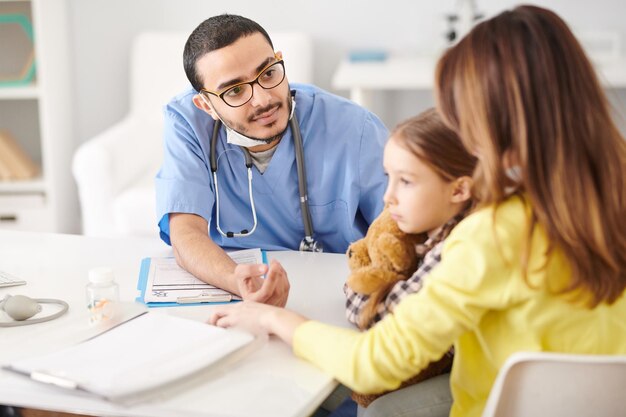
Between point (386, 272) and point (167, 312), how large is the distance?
14.6 inches

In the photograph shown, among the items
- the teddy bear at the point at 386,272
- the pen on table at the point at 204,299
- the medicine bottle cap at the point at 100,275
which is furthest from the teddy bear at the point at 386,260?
the medicine bottle cap at the point at 100,275

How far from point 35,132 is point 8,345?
276 centimetres

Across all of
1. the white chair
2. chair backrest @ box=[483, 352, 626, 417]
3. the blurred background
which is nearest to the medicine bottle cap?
chair backrest @ box=[483, 352, 626, 417]

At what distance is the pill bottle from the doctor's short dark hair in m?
0.61

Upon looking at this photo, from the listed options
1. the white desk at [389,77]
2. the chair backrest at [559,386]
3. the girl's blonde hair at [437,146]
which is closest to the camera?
the chair backrest at [559,386]

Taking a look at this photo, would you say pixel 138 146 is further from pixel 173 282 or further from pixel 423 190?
pixel 423 190

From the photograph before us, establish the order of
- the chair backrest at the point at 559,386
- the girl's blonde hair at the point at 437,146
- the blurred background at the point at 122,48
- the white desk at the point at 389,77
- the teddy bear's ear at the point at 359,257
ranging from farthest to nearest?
the blurred background at the point at 122,48, the white desk at the point at 389,77, the teddy bear's ear at the point at 359,257, the girl's blonde hair at the point at 437,146, the chair backrest at the point at 559,386

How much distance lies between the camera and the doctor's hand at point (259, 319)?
1.24 m

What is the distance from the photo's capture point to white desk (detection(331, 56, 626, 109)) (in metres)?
3.03

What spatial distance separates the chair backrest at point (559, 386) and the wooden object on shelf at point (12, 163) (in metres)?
2.92

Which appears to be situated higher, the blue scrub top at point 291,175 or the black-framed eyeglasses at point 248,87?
the black-framed eyeglasses at point 248,87

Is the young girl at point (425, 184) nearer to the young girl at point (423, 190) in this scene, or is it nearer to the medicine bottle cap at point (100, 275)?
the young girl at point (423, 190)

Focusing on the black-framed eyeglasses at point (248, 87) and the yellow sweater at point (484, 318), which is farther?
the black-framed eyeglasses at point (248, 87)

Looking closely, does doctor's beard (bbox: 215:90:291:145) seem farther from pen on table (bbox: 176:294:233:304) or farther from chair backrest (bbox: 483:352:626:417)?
chair backrest (bbox: 483:352:626:417)
